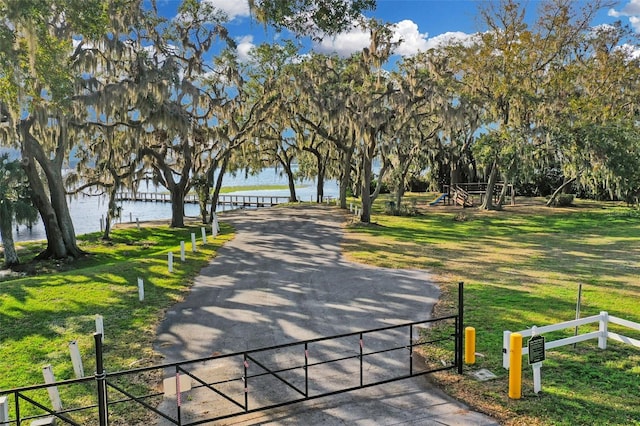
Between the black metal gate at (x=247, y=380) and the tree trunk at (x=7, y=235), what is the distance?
16316 mm

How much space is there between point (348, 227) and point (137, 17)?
15.6 meters

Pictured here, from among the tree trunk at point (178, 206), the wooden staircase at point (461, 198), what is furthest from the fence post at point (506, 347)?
the wooden staircase at point (461, 198)

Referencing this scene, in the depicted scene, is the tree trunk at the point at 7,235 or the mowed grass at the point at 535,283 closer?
the mowed grass at the point at 535,283

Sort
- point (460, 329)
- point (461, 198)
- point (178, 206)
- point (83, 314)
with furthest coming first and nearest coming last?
point (461, 198) → point (178, 206) → point (83, 314) → point (460, 329)

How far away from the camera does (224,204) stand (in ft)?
217

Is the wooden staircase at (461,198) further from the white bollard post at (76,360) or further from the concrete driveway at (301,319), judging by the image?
the white bollard post at (76,360)

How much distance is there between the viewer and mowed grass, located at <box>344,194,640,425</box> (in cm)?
758

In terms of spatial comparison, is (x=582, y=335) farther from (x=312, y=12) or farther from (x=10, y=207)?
(x=10, y=207)

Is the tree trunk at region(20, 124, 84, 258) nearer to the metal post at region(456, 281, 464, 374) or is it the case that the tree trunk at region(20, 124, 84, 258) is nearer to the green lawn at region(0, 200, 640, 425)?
the green lawn at region(0, 200, 640, 425)

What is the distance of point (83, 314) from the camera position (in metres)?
12.3

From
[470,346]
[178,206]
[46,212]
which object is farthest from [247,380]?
[178,206]

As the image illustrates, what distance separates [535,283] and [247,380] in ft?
35.1

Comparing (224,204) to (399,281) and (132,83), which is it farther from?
(399,281)

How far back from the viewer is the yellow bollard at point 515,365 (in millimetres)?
7547
